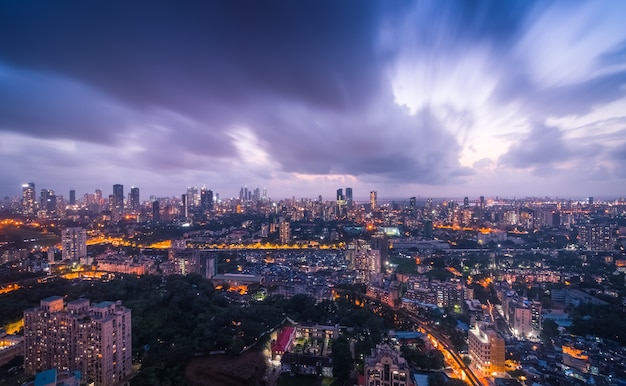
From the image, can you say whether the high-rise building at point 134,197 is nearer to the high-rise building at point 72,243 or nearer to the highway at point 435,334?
the high-rise building at point 72,243

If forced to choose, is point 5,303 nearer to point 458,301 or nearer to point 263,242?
point 458,301

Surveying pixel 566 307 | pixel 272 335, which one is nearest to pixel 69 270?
pixel 272 335

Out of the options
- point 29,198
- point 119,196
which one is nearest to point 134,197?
point 119,196

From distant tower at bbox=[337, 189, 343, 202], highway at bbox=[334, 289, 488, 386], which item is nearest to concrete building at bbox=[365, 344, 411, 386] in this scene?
highway at bbox=[334, 289, 488, 386]

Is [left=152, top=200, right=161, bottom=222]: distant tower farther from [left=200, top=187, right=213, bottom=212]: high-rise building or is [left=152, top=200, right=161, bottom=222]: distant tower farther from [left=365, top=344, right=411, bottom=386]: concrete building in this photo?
[left=365, top=344, right=411, bottom=386]: concrete building

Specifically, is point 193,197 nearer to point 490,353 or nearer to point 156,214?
point 156,214
